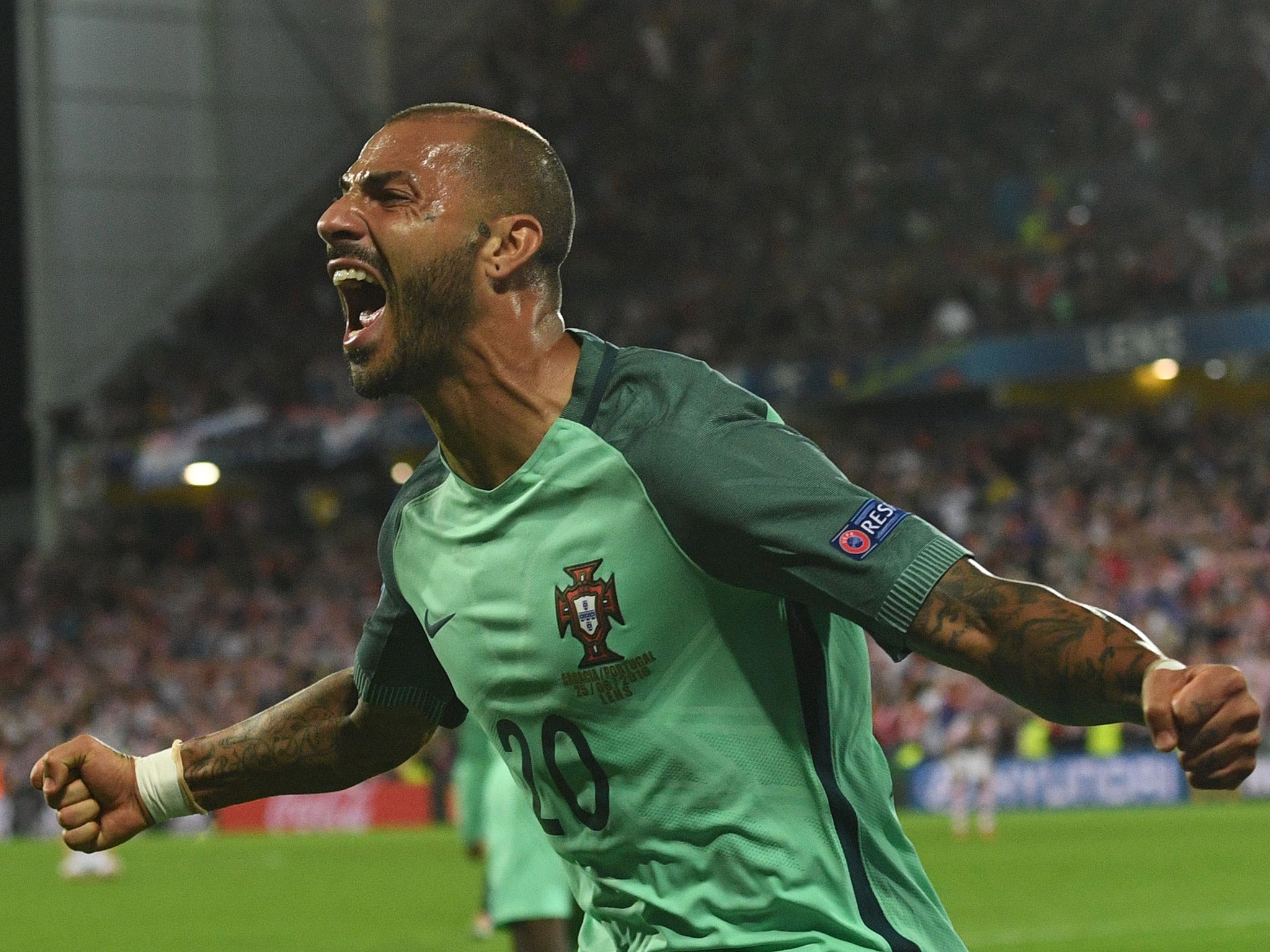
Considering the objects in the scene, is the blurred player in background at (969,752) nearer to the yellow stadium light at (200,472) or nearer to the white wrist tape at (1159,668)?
the yellow stadium light at (200,472)

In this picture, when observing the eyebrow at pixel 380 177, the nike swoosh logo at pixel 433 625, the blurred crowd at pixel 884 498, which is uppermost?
the eyebrow at pixel 380 177

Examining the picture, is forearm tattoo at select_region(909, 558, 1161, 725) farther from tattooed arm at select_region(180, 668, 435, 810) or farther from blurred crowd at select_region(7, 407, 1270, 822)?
blurred crowd at select_region(7, 407, 1270, 822)

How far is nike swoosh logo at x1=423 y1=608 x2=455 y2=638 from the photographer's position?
11.0 feet

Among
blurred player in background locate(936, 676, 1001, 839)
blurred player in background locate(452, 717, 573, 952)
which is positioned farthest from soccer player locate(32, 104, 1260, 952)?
blurred player in background locate(936, 676, 1001, 839)

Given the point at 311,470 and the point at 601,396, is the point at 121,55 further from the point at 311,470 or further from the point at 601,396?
the point at 601,396

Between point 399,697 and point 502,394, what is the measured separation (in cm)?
74

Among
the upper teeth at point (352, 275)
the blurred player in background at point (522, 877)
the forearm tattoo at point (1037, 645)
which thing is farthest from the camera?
the blurred player in background at point (522, 877)

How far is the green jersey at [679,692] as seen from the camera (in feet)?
9.97

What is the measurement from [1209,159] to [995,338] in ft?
11.6

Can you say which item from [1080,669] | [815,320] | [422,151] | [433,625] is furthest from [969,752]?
[1080,669]

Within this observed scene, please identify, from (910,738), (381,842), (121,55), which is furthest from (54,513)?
(910,738)

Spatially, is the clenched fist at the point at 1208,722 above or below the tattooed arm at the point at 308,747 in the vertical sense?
above

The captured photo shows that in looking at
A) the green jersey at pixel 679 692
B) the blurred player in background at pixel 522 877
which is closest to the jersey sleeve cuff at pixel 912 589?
the green jersey at pixel 679 692

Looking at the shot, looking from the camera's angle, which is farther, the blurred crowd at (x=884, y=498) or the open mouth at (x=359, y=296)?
the blurred crowd at (x=884, y=498)
